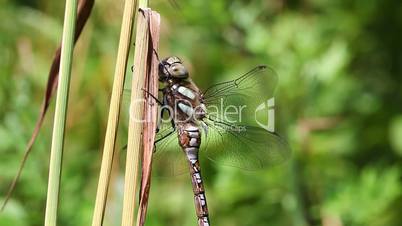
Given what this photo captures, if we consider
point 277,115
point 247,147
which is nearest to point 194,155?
point 247,147


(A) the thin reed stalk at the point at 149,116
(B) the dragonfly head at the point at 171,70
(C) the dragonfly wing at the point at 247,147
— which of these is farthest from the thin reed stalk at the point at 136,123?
(C) the dragonfly wing at the point at 247,147

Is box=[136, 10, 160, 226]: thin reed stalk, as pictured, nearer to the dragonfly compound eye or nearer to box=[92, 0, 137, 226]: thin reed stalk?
box=[92, 0, 137, 226]: thin reed stalk

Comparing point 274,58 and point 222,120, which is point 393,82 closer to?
point 274,58

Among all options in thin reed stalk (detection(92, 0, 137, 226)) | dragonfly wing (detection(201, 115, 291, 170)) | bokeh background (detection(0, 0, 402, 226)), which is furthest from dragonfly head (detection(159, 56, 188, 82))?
bokeh background (detection(0, 0, 402, 226))

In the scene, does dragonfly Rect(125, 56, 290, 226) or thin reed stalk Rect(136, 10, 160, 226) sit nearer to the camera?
thin reed stalk Rect(136, 10, 160, 226)

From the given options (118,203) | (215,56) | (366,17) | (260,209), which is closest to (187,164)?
(118,203)

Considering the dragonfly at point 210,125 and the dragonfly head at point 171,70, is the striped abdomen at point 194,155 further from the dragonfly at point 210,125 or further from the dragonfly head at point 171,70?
the dragonfly head at point 171,70

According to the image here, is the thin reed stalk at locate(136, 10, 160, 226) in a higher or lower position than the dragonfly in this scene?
lower
